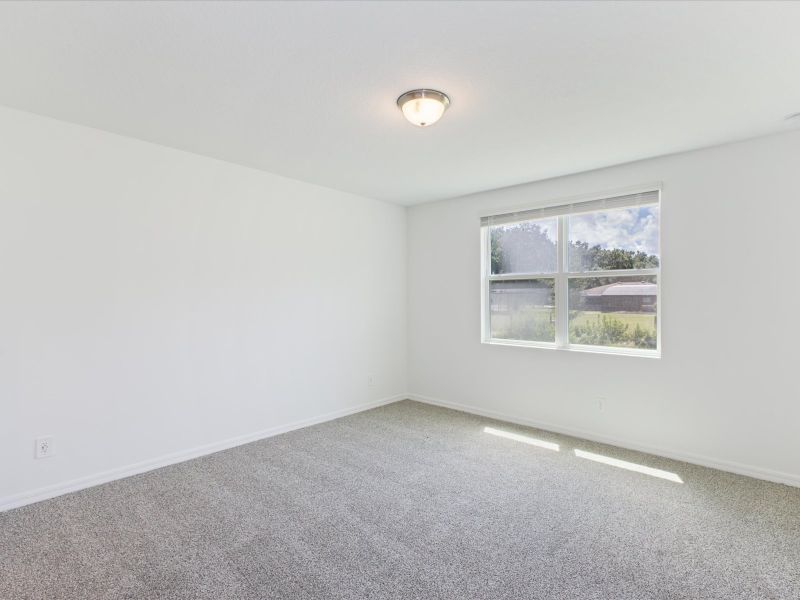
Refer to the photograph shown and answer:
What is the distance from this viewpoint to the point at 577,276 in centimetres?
392

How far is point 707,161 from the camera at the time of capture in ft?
10.3

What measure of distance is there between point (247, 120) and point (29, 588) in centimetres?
266

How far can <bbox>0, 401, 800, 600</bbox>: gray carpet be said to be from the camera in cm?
186

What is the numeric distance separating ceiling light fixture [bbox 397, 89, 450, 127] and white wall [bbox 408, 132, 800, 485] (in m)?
2.04

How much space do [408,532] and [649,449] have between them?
2.32 metres

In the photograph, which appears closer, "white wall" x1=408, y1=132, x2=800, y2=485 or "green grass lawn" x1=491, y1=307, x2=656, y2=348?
"white wall" x1=408, y1=132, x2=800, y2=485

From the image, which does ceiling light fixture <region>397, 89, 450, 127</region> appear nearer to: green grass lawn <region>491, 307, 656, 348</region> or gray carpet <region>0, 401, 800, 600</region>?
gray carpet <region>0, 401, 800, 600</region>

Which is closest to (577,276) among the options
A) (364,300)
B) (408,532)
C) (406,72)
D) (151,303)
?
(364,300)

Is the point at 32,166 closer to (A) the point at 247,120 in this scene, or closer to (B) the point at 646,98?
(A) the point at 247,120

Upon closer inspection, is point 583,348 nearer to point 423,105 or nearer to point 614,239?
point 614,239

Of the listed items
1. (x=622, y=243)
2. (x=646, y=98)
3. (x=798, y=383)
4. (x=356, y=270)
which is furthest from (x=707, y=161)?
(x=356, y=270)

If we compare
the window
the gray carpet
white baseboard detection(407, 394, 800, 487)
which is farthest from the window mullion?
the gray carpet

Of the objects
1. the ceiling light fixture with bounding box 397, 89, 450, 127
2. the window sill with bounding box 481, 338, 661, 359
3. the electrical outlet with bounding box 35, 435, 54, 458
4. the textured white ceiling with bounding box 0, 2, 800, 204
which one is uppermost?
the textured white ceiling with bounding box 0, 2, 800, 204

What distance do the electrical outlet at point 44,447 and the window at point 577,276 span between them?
3.74m
